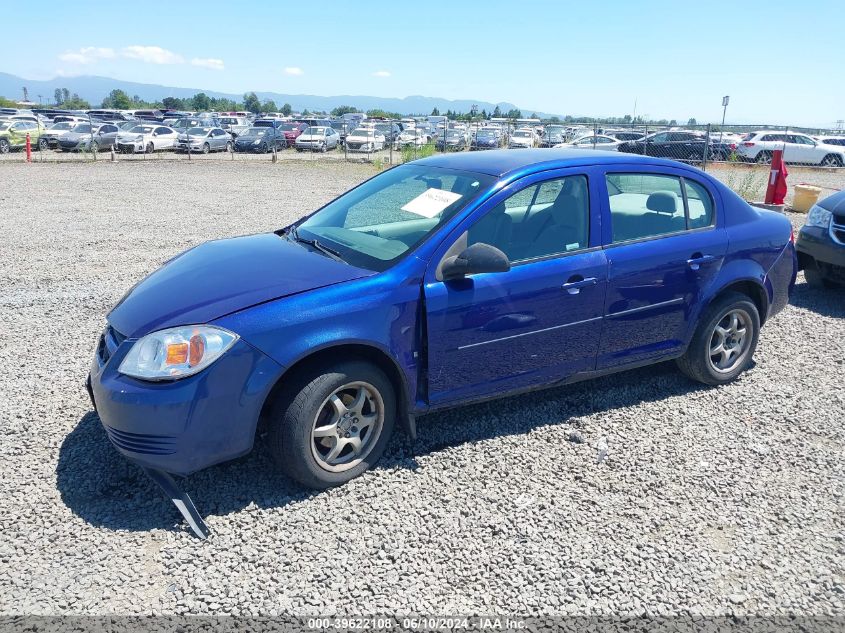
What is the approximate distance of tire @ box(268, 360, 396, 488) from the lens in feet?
10.5

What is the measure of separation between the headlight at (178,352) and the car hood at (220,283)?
68mm

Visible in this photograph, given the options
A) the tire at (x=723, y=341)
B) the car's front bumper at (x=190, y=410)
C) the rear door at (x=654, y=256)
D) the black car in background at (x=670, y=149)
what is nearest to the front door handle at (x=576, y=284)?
the rear door at (x=654, y=256)

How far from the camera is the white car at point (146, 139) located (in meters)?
28.4

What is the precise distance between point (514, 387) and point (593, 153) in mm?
1789

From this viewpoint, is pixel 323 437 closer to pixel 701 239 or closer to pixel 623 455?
pixel 623 455

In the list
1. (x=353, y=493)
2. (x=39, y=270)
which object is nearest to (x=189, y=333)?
(x=353, y=493)

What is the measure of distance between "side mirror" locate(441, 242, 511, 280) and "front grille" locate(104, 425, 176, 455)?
163 cm

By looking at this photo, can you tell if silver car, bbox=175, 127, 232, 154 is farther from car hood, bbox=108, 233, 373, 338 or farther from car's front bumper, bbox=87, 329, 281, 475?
car's front bumper, bbox=87, 329, 281, 475

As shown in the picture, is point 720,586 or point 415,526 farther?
point 415,526

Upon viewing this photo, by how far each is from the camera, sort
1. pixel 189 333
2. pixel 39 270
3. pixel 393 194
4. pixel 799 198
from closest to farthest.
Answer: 1. pixel 189 333
2. pixel 393 194
3. pixel 39 270
4. pixel 799 198

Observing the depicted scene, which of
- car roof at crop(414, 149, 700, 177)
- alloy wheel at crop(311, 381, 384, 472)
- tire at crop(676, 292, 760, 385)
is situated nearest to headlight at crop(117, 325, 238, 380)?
alloy wheel at crop(311, 381, 384, 472)

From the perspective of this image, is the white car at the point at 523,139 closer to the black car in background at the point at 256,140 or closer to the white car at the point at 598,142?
the white car at the point at 598,142

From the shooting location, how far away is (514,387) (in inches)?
155

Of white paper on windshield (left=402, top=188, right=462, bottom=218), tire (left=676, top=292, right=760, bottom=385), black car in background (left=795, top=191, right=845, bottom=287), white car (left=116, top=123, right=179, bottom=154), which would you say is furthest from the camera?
white car (left=116, top=123, right=179, bottom=154)
